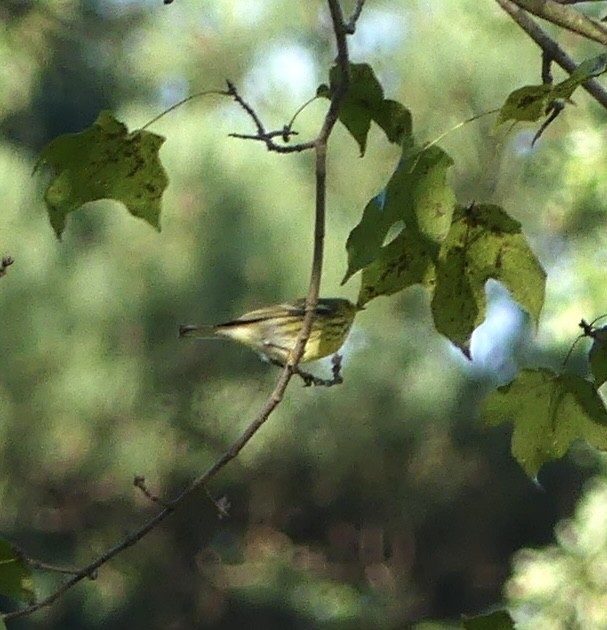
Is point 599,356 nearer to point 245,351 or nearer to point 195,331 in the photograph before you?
point 195,331

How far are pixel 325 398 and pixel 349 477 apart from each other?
276 mm

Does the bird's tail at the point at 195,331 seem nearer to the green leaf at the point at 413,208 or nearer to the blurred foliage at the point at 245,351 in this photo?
the green leaf at the point at 413,208

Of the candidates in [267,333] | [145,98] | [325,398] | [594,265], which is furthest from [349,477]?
[267,333]

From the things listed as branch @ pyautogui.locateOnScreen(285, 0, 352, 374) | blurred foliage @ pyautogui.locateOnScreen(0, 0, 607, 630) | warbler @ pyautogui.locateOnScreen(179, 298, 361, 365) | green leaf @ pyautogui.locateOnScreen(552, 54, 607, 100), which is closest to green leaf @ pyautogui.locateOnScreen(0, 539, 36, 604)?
branch @ pyautogui.locateOnScreen(285, 0, 352, 374)

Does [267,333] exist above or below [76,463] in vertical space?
below

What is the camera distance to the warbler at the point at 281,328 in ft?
5.69

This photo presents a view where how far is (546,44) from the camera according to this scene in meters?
0.88

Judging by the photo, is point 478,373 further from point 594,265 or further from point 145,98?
point 145,98

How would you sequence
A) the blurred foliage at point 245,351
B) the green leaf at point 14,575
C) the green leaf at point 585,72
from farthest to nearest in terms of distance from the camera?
1. the blurred foliage at point 245,351
2. the green leaf at point 14,575
3. the green leaf at point 585,72

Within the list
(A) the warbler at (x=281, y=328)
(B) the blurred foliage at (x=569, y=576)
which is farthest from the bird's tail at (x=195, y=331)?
(B) the blurred foliage at (x=569, y=576)

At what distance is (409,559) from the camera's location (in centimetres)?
433

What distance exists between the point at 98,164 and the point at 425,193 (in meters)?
0.23

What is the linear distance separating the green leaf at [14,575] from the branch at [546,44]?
0.44 m

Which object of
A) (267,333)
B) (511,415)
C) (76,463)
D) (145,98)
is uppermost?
(145,98)
